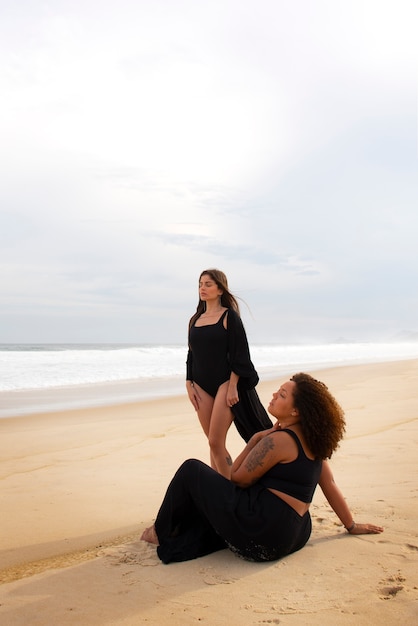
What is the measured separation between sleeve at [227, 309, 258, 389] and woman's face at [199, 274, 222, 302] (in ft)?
0.82

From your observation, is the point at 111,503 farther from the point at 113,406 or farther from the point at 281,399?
the point at 113,406

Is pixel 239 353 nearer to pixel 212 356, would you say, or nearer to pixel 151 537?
pixel 212 356

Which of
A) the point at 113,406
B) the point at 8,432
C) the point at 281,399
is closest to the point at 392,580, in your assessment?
the point at 281,399

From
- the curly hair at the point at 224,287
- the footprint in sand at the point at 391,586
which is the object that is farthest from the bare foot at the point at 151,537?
the curly hair at the point at 224,287

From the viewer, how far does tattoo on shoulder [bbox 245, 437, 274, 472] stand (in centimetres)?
352

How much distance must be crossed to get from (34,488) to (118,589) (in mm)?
2857

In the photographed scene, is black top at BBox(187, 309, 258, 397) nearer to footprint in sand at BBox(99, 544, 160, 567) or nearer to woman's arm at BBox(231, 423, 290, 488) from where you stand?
woman's arm at BBox(231, 423, 290, 488)

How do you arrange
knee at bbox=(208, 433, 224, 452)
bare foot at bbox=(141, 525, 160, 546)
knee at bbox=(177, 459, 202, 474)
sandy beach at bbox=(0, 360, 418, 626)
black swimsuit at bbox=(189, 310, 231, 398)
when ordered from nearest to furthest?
sandy beach at bbox=(0, 360, 418, 626)
knee at bbox=(177, 459, 202, 474)
bare foot at bbox=(141, 525, 160, 546)
knee at bbox=(208, 433, 224, 452)
black swimsuit at bbox=(189, 310, 231, 398)

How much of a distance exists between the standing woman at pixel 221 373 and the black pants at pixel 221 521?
3.06ft

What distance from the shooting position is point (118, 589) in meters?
3.28

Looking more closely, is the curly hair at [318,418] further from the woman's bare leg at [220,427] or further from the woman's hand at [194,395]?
the woman's hand at [194,395]

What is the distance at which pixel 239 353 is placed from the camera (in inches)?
188

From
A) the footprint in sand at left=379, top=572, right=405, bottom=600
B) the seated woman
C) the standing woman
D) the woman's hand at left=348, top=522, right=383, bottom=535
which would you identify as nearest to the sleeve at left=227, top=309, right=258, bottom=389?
the standing woman

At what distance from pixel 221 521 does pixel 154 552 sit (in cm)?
62
